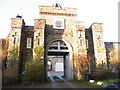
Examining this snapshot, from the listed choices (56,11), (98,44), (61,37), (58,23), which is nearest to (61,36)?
(61,37)

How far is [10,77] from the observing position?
14.5 metres

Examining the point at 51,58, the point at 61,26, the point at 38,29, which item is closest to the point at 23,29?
the point at 38,29

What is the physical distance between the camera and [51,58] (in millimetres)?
43438

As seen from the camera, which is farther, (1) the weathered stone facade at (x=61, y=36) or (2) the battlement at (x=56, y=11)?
(2) the battlement at (x=56, y=11)

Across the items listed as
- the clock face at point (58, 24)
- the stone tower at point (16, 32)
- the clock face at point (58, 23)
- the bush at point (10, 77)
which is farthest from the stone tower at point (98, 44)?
the bush at point (10, 77)

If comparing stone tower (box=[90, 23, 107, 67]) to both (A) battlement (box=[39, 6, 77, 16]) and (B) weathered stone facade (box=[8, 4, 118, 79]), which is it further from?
(A) battlement (box=[39, 6, 77, 16])

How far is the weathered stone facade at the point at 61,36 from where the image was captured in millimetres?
18391

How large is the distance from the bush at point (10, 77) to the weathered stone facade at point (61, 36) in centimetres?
312

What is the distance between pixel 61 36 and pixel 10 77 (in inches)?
394

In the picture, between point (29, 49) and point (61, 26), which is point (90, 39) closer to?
point (61, 26)

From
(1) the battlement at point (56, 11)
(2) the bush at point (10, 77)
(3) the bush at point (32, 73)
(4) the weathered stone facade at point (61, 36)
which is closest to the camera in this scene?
(2) the bush at point (10, 77)

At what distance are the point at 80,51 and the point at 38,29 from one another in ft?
24.1

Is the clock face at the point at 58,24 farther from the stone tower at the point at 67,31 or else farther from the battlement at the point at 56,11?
the battlement at the point at 56,11

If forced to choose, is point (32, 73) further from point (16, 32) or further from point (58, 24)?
point (58, 24)
